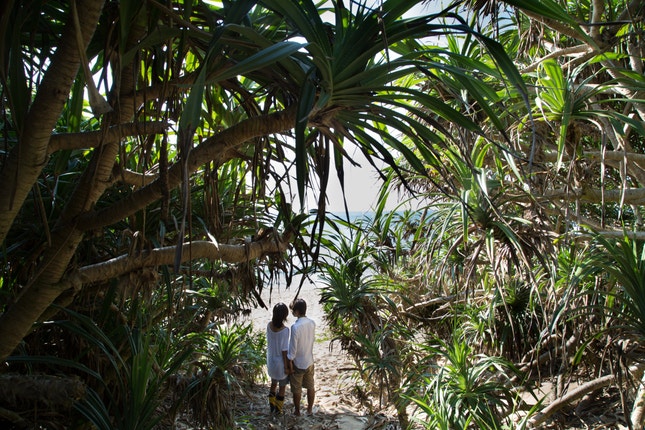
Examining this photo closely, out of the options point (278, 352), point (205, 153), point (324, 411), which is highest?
point (205, 153)

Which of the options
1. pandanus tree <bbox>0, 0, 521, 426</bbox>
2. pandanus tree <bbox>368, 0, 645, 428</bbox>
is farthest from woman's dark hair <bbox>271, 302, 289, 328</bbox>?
pandanus tree <bbox>0, 0, 521, 426</bbox>

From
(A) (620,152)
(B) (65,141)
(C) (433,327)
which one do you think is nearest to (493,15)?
(A) (620,152)

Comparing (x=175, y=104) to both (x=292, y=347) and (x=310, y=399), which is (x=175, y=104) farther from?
(x=310, y=399)

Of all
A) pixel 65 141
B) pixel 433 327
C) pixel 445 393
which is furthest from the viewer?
pixel 433 327

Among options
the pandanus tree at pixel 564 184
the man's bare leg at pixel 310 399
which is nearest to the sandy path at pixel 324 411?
the man's bare leg at pixel 310 399

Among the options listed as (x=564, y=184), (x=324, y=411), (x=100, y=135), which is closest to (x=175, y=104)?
(x=100, y=135)

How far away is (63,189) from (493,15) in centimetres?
172

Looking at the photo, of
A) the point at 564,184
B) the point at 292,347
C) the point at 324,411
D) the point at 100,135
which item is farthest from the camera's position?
the point at 324,411

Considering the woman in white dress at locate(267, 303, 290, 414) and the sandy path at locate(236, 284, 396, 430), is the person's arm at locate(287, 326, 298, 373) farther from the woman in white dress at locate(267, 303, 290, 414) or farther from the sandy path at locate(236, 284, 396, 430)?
the sandy path at locate(236, 284, 396, 430)

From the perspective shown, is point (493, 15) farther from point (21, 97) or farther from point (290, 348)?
point (290, 348)

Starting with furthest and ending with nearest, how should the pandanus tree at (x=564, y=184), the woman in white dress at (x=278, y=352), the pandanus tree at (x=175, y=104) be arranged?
1. the woman in white dress at (x=278, y=352)
2. the pandanus tree at (x=564, y=184)
3. the pandanus tree at (x=175, y=104)

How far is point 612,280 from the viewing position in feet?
6.98

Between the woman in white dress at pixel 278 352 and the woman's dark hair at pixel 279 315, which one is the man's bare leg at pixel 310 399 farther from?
the woman's dark hair at pixel 279 315

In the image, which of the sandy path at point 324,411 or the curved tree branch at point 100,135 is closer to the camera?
the curved tree branch at point 100,135
